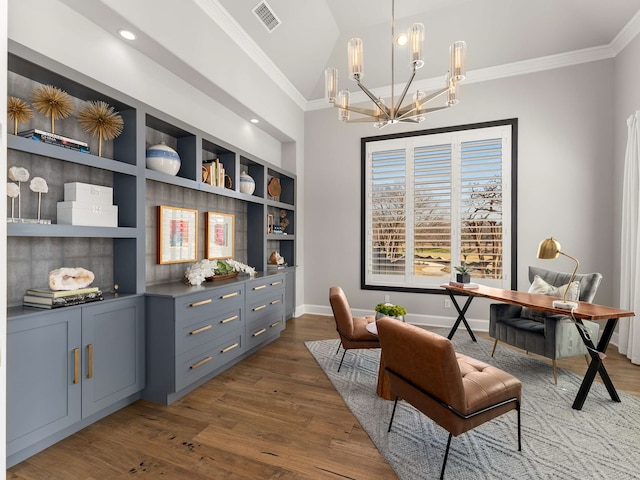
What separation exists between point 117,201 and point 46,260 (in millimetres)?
653

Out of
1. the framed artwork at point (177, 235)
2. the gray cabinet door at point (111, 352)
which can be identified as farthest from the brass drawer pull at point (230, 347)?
the framed artwork at point (177, 235)

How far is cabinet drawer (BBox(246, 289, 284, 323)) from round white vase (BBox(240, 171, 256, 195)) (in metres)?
1.37

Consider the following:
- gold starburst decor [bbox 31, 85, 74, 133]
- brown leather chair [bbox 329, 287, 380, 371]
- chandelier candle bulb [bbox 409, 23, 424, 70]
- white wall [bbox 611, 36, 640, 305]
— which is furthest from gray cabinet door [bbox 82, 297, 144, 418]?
white wall [bbox 611, 36, 640, 305]

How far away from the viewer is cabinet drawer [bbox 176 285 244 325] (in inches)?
104

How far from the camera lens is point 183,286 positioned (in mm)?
3047

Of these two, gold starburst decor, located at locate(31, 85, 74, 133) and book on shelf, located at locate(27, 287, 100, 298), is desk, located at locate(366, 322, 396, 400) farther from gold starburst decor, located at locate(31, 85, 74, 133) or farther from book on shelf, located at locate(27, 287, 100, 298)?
gold starburst decor, located at locate(31, 85, 74, 133)

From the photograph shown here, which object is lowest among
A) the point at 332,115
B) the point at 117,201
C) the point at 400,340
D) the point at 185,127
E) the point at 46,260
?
the point at 400,340

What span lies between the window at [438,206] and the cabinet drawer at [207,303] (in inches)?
99.1

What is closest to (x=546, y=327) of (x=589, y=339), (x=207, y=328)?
(x=589, y=339)

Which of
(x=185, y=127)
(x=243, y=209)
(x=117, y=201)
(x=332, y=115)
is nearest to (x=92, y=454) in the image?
(x=117, y=201)

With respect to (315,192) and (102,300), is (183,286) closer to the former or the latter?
(102,300)

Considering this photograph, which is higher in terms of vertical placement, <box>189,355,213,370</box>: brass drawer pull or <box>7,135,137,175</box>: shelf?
<box>7,135,137,175</box>: shelf

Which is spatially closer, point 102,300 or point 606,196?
point 102,300

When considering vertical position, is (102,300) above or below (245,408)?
above
